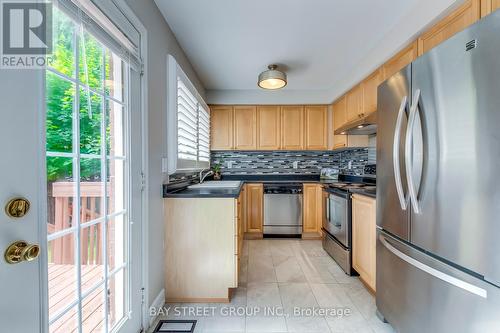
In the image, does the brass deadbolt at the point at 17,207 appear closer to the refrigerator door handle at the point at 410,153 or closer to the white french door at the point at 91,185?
the white french door at the point at 91,185

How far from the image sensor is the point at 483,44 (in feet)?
3.24

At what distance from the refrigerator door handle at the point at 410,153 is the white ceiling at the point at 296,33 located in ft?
2.57

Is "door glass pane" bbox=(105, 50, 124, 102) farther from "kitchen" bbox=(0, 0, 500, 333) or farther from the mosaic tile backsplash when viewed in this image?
the mosaic tile backsplash

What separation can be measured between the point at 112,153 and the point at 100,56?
0.52m

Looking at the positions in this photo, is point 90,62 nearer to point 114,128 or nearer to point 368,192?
point 114,128

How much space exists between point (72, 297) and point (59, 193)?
1.54ft

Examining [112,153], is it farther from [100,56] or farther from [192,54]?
[192,54]

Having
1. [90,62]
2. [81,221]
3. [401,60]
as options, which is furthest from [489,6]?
[81,221]

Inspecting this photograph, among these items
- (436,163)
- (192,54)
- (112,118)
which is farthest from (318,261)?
(192,54)

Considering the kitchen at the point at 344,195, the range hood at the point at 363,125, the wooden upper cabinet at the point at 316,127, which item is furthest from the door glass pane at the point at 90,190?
the wooden upper cabinet at the point at 316,127

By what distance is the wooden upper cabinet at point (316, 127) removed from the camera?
409 centimetres

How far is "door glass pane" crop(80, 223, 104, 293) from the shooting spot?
1091mm

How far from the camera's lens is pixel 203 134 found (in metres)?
3.48

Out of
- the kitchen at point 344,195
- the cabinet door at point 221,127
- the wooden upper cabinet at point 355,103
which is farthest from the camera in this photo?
the cabinet door at point 221,127
